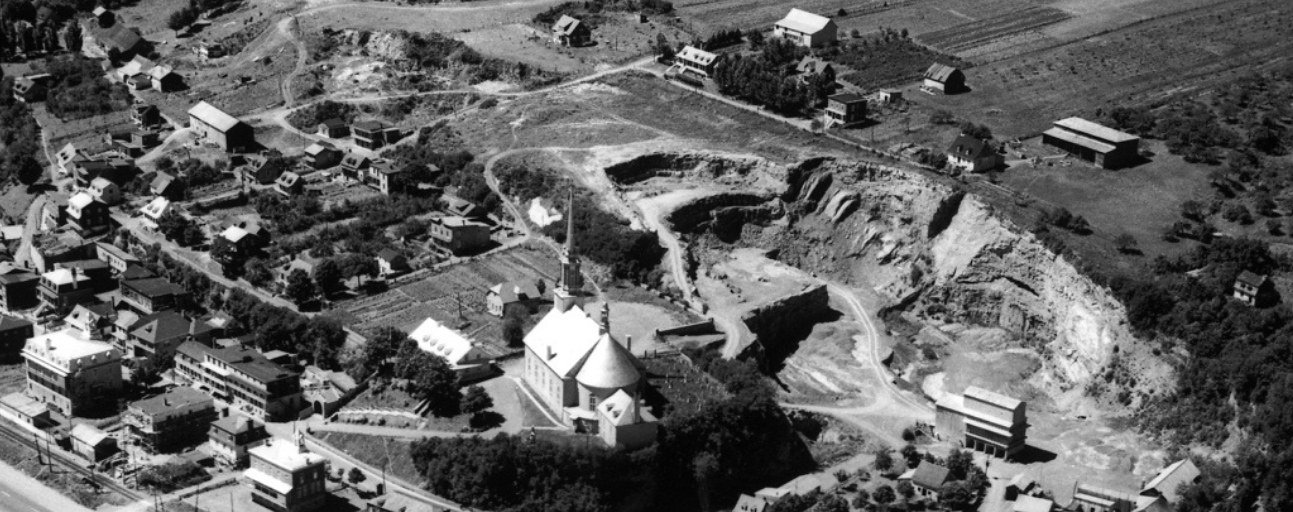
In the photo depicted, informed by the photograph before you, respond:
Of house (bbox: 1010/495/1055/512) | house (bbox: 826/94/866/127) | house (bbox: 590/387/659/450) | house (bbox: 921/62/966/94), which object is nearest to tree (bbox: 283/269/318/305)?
house (bbox: 590/387/659/450)

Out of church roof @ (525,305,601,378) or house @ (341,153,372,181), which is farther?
house @ (341,153,372,181)

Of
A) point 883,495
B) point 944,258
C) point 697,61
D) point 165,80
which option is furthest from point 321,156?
point 883,495

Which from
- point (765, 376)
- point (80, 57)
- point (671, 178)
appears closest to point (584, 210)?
point (671, 178)

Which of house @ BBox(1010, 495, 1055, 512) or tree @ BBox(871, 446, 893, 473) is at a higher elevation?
house @ BBox(1010, 495, 1055, 512)

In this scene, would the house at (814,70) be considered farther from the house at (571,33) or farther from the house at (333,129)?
the house at (333,129)

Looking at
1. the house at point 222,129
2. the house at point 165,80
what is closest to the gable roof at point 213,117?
the house at point 222,129

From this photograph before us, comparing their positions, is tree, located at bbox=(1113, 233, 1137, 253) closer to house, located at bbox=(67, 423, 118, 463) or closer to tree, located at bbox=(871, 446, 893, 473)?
tree, located at bbox=(871, 446, 893, 473)
